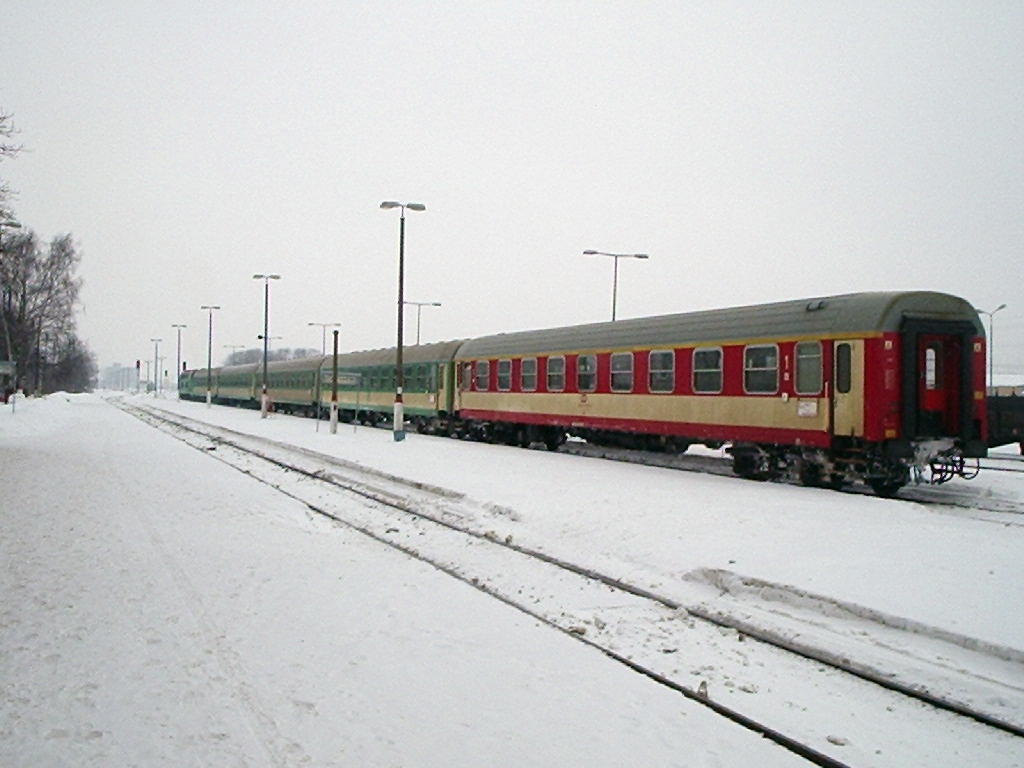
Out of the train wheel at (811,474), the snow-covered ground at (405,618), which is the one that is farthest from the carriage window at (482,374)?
the train wheel at (811,474)

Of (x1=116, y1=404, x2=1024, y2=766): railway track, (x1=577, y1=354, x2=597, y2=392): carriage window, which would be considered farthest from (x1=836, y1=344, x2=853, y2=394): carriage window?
(x1=577, y1=354, x2=597, y2=392): carriage window

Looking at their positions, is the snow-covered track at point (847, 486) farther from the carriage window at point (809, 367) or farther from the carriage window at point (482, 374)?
the carriage window at point (482, 374)

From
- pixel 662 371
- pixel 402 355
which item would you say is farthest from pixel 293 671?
pixel 402 355

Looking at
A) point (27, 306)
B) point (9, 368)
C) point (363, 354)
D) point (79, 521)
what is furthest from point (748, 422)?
point (27, 306)

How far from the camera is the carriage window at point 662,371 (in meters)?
17.8

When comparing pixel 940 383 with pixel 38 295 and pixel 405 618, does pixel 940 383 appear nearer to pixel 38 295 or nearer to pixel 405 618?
pixel 405 618

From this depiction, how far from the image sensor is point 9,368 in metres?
35.8

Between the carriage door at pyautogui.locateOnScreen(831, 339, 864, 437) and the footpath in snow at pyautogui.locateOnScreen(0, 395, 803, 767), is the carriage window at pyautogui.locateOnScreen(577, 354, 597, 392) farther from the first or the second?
the footpath in snow at pyautogui.locateOnScreen(0, 395, 803, 767)

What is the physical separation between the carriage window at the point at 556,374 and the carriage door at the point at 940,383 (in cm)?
971

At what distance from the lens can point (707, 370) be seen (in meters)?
16.9

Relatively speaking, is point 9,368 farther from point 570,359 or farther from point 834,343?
point 834,343

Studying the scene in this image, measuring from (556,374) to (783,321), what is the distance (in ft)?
26.4

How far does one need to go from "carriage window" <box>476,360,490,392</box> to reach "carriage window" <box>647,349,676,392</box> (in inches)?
322

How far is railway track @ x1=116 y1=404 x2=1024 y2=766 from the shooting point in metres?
5.03
